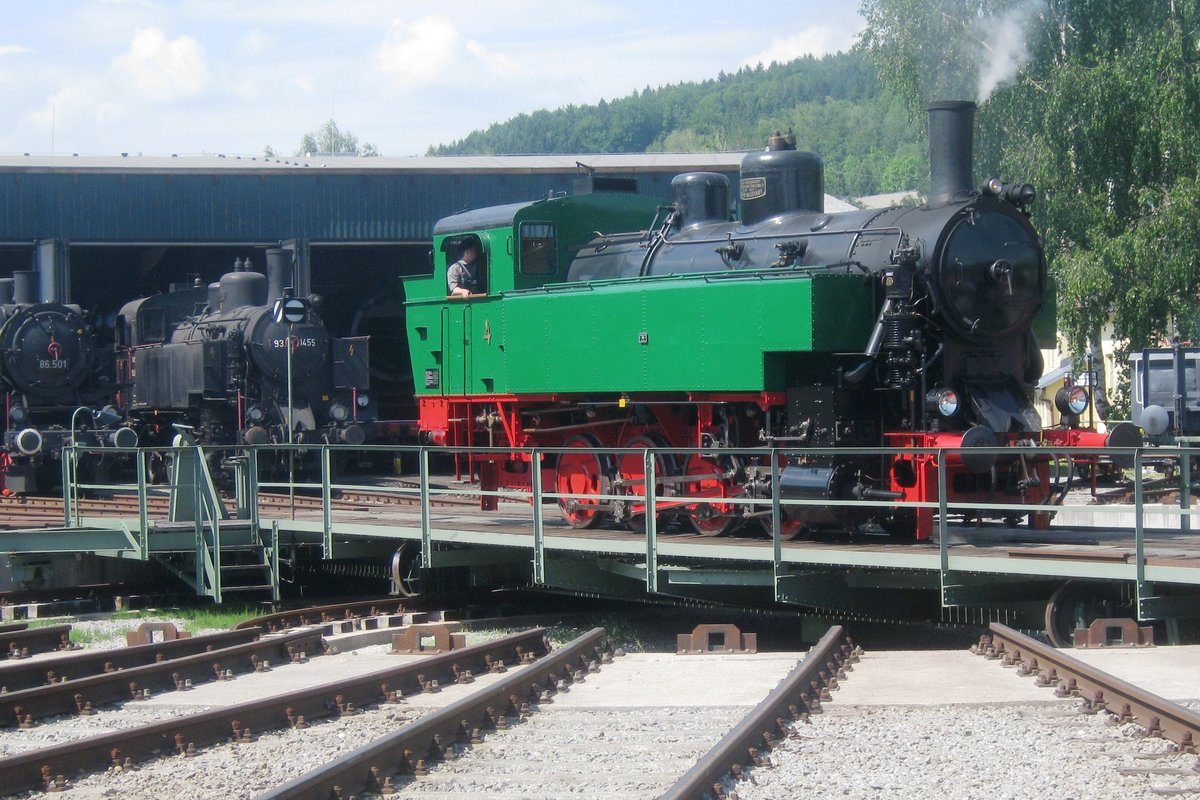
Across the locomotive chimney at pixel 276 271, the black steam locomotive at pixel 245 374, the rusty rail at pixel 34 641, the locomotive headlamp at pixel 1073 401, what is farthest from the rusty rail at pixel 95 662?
the locomotive chimney at pixel 276 271

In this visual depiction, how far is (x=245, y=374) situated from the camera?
24.6m

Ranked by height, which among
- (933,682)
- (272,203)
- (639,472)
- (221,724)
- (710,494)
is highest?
(272,203)

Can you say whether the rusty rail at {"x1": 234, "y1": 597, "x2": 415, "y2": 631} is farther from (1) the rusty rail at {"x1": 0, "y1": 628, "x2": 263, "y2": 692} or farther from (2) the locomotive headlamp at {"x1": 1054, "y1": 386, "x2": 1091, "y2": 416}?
(2) the locomotive headlamp at {"x1": 1054, "y1": 386, "x2": 1091, "y2": 416}

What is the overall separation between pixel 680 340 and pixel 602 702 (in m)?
4.89

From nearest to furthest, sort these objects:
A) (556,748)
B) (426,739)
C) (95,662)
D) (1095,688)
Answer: (426,739) < (556,748) < (1095,688) < (95,662)

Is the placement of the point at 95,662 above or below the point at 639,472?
below

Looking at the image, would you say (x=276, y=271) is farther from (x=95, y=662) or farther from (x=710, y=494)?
(x=95, y=662)

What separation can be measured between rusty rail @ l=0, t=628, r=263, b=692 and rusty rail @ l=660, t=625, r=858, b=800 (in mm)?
5095

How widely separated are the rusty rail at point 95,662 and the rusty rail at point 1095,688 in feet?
20.5

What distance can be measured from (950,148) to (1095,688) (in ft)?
20.4

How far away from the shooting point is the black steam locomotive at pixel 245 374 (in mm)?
24547

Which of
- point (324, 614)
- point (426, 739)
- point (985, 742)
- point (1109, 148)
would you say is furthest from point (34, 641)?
point (1109, 148)

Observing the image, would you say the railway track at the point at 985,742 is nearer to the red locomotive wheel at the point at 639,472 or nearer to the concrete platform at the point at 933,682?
the concrete platform at the point at 933,682

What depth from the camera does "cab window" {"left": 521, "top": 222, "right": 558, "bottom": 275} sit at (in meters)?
15.6
